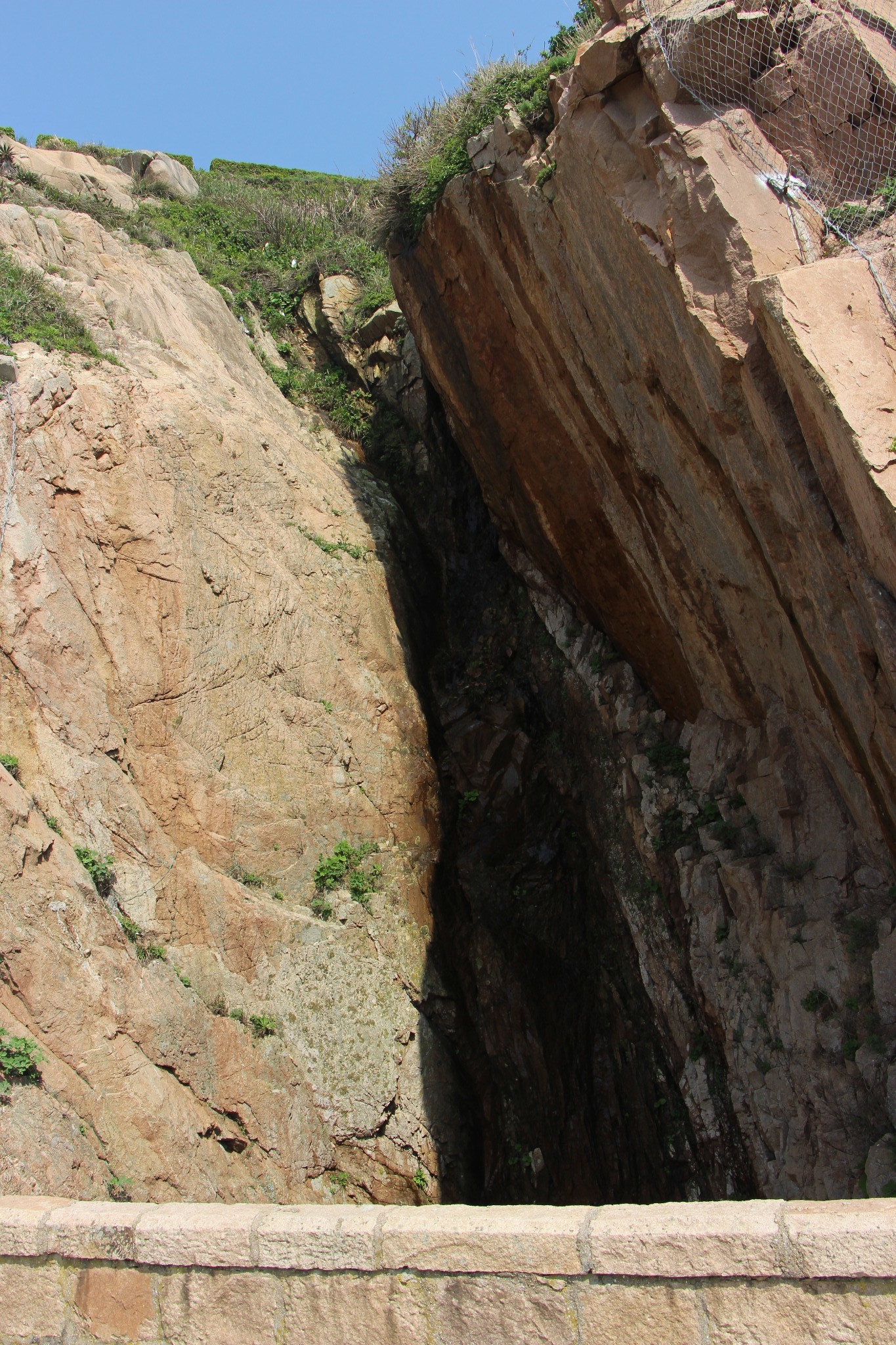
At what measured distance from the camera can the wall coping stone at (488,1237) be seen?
3.00 m

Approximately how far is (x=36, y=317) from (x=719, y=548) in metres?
7.77

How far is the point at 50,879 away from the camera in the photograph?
6.76 metres

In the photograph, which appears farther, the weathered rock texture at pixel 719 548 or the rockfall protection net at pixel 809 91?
the rockfall protection net at pixel 809 91

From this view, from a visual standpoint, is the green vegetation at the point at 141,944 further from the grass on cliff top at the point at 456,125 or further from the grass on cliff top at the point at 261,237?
the grass on cliff top at the point at 261,237

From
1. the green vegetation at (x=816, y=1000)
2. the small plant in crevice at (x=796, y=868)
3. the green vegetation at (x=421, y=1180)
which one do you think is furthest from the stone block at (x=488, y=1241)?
the green vegetation at (x=421, y=1180)

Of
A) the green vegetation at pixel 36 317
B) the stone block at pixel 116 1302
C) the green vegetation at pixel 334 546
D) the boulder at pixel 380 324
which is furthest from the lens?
the boulder at pixel 380 324

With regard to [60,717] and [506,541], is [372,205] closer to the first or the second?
[506,541]

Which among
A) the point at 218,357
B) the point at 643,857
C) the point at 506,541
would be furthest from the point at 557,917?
the point at 218,357

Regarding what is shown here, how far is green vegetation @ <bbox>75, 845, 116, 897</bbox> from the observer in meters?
7.33

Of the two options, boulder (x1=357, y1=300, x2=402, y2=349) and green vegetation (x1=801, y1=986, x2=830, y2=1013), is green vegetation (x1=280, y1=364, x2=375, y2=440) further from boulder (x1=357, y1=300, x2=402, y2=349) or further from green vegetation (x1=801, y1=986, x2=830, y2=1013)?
green vegetation (x1=801, y1=986, x2=830, y2=1013)

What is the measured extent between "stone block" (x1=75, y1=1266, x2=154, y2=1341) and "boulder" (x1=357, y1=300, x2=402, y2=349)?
44.2 feet

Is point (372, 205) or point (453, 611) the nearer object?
point (372, 205)

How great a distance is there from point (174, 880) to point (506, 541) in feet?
21.0

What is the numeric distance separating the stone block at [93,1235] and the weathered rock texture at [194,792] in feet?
7.24
